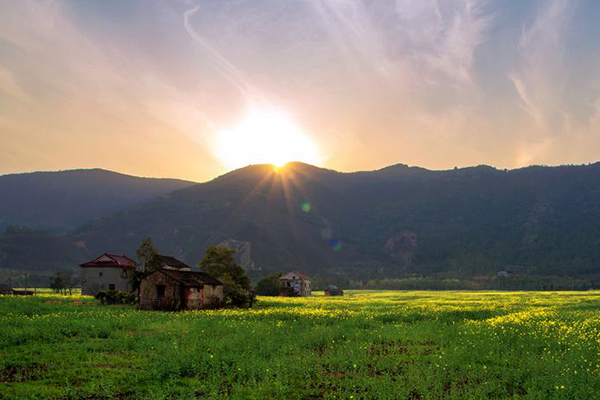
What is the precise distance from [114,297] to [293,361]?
4350 centimetres

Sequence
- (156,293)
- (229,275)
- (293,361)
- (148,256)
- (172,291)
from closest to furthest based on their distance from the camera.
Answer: (293,361)
(172,291)
(156,293)
(148,256)
(229,275)

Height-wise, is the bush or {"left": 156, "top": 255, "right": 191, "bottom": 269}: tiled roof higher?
{"left": 156, "top": 255, "right": 191, "bottom": 269}: tiled roof

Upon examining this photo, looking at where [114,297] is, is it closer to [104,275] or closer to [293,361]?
[104,275]

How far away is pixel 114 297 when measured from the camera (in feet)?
191

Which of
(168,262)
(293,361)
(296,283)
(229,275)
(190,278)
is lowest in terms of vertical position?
(293,361)

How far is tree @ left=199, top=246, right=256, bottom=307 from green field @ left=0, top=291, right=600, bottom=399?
1065 inches

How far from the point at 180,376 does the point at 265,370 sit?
3.37 metres

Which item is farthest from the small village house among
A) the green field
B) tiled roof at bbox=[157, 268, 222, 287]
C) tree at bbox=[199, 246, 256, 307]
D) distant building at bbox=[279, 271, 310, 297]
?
distant building at bbox=[279, 271, 310, 297]

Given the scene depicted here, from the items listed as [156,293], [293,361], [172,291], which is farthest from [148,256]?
[293,361]

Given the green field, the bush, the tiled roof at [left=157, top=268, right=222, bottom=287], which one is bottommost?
the green field

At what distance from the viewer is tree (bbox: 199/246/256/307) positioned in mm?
59094

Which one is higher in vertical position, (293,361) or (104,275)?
A: (104,275)

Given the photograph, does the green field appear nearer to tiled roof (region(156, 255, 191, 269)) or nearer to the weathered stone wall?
the weathered stone wall

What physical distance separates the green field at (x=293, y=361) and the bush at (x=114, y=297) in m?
27.4
